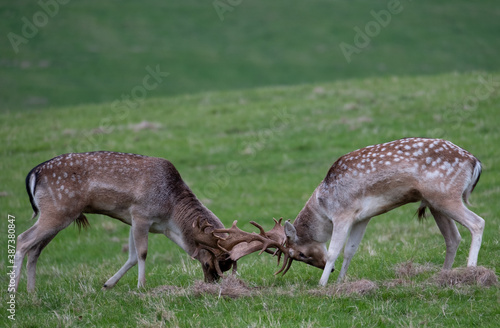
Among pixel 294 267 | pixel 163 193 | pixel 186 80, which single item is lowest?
pixel 186 80

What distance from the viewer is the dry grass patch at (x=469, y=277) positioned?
707 cm

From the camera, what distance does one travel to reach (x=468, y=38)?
48.2 metres

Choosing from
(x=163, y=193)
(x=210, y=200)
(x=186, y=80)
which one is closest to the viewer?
(x=163, y=193)

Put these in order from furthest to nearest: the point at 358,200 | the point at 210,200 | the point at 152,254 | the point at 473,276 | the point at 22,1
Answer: the point at 22,1 → the point at 210,200 → the point at 152,254 → the point at 358,200 → the point at 473,276

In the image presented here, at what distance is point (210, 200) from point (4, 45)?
32.2 m

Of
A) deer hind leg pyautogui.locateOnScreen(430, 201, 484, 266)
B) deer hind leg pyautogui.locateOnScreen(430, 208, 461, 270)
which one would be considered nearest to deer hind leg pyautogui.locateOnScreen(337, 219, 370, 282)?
deer hind leg pyautogui.locateOnScreen(430, 208, 461, 270)

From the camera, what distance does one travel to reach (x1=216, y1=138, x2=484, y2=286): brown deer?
306 inches

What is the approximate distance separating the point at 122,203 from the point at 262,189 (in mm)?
7688

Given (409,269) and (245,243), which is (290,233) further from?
(409,269)

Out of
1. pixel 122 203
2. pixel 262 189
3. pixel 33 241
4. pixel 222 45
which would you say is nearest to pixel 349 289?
pixel 122 203

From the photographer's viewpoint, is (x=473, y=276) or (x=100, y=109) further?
(x=100, y=109)

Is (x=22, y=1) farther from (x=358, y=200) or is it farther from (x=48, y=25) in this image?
(x=358, y=200)

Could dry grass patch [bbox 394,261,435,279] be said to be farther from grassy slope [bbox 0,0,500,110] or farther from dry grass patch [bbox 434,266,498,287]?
grassy slope [bbox 0,0,500,110]

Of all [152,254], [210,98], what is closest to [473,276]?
[152,254]
